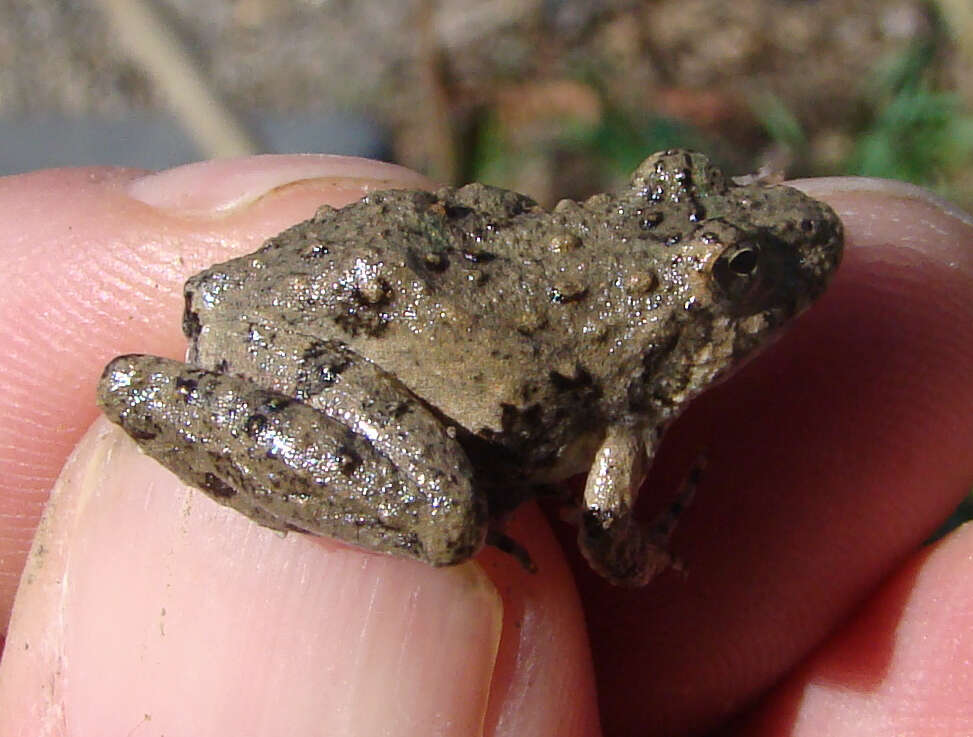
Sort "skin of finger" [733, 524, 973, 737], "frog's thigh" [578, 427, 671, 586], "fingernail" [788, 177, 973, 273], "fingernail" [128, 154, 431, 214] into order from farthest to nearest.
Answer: "fingernail" [788, 177, 973, 273]
"fingernail" [128, 154, 431, 214]
"skin of finger" [733, 524, 973, 737]
"frog's thigh" [578, 427, 671, 586]

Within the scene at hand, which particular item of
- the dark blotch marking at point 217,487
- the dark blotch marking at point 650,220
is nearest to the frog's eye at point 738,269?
the dark blotch marking at point 650,220

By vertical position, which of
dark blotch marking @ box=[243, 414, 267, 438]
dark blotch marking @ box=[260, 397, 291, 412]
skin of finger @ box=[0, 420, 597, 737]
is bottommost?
skin of finger @ box=[0, 420, 597, 737]

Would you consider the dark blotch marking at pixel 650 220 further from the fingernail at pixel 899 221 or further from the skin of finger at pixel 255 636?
the skin of finger at pixel 255 636

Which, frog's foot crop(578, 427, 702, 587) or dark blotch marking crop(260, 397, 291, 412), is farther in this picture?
frog's foot crop(578, 427, 702, 587)

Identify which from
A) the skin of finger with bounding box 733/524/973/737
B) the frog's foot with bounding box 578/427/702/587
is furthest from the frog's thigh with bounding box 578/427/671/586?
the skin of finger with bounding box 733/524/973/737

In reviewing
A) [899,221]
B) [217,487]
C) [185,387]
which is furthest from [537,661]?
[899,221]

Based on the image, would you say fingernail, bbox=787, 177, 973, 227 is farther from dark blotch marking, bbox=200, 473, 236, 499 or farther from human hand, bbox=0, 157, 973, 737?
dark blotch marking, bbox=200, 473, 236, 499

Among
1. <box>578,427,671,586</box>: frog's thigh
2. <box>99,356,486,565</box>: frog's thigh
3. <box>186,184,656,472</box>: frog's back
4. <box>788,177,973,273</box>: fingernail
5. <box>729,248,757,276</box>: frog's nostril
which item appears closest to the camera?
<box>99,356,486,565</box>: frog's thigh

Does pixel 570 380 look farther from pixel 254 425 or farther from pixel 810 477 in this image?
pixel 810 477
